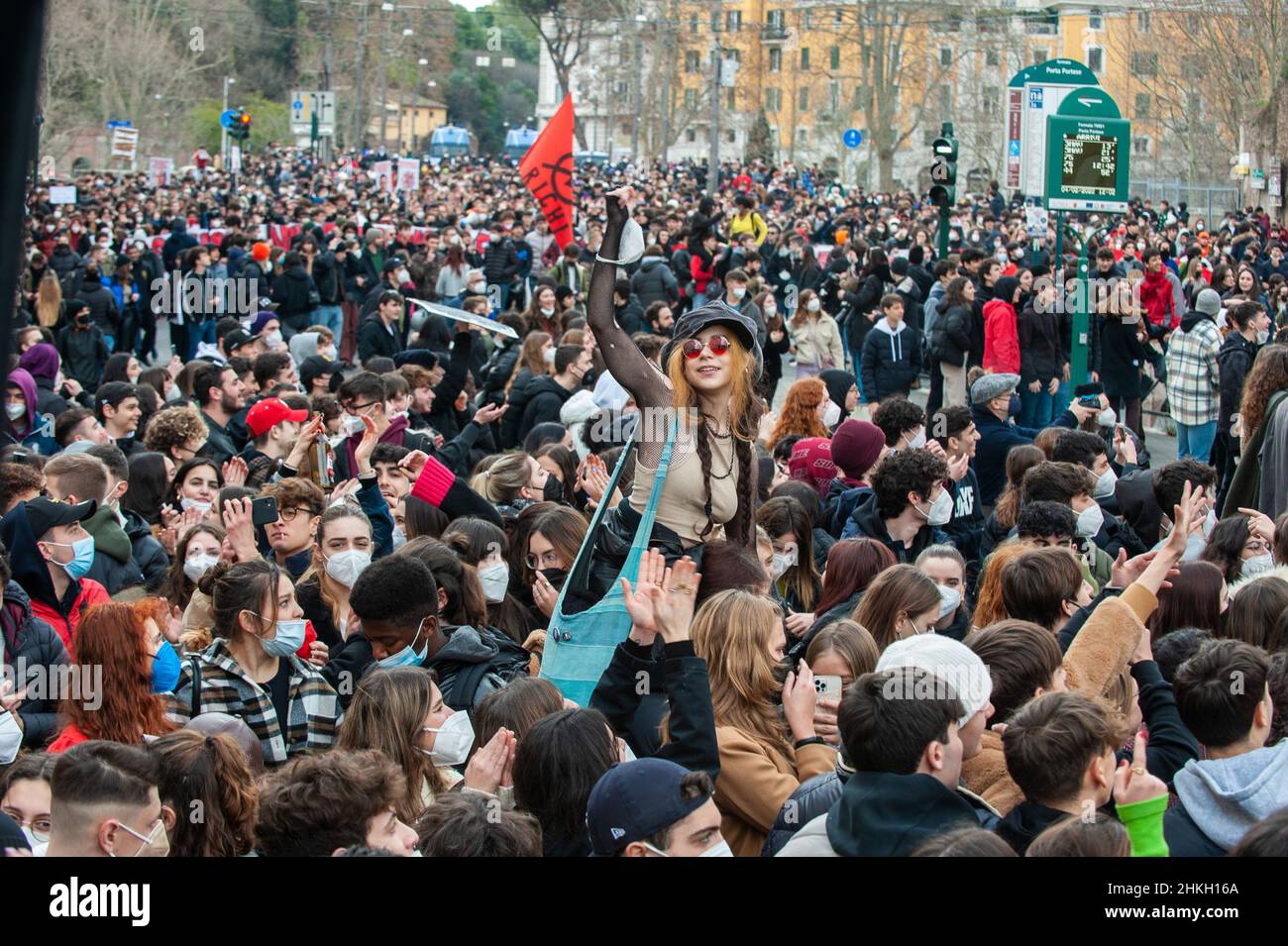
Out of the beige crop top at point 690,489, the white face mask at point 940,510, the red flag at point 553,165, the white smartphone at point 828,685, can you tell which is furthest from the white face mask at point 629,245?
the red flag at point 553,165

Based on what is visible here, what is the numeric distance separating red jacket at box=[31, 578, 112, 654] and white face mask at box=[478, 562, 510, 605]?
131cm

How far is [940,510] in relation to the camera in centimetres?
682

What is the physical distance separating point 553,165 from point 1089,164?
16.9ft

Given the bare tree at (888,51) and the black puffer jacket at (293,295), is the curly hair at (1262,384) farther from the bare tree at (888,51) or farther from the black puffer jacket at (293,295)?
the bare tree at (888,51)

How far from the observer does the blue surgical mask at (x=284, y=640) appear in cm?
475

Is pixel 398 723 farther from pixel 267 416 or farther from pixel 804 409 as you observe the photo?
pixel 804 409

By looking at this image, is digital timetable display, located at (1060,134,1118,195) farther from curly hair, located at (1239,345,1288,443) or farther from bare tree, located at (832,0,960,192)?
bare tree, located at (832,0,960,192)

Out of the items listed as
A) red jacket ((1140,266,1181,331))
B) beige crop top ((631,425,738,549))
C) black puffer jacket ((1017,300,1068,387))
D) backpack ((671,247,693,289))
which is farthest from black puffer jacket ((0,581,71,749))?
backpack ((671,247,693,289))

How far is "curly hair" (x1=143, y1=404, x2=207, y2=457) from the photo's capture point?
8.05m

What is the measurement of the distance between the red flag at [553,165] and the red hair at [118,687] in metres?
9.74

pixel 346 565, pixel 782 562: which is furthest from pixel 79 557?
pixel 782 562
